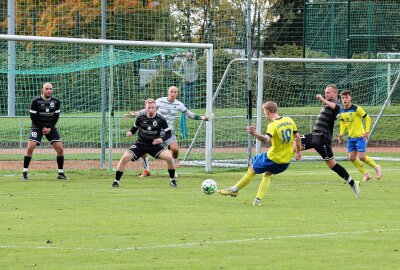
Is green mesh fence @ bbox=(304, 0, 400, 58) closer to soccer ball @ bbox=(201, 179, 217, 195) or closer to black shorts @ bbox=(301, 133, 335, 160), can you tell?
black shorts @ bbox=(301, 133, 335, 160)

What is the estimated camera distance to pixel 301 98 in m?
29.7

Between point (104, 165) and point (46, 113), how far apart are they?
11.5 ft

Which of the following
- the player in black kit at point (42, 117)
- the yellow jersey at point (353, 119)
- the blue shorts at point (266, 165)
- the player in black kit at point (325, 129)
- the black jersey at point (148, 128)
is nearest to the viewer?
the blue shorts at point (266, 165)

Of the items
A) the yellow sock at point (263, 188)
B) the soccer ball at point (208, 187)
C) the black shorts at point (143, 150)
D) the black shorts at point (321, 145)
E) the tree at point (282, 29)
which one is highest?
the tree at point (282, 29)

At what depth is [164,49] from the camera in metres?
23.4

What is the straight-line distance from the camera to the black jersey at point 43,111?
1998cm

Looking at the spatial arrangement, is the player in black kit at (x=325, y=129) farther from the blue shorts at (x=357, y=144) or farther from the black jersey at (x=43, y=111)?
the black jersey at (x=43, y=111)

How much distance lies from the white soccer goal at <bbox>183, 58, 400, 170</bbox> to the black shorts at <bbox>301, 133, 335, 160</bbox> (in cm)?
459

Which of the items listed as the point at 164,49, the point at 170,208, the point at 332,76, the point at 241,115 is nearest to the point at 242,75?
the point at 241,115

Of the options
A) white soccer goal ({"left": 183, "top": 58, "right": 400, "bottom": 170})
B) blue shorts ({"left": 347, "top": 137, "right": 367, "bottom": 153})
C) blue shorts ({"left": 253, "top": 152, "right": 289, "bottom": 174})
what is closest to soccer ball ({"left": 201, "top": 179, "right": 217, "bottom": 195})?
blue shorts ({"left": 253, "top": 152, "right": 289, "bottom": 174})

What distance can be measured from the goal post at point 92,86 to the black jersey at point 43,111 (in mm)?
1950

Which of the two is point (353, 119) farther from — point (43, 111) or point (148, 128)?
point (43, 111)

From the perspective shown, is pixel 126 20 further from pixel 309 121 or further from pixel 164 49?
pixel 309 121

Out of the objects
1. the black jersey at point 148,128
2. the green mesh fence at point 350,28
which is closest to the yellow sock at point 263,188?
the black jersey at point 148,128
